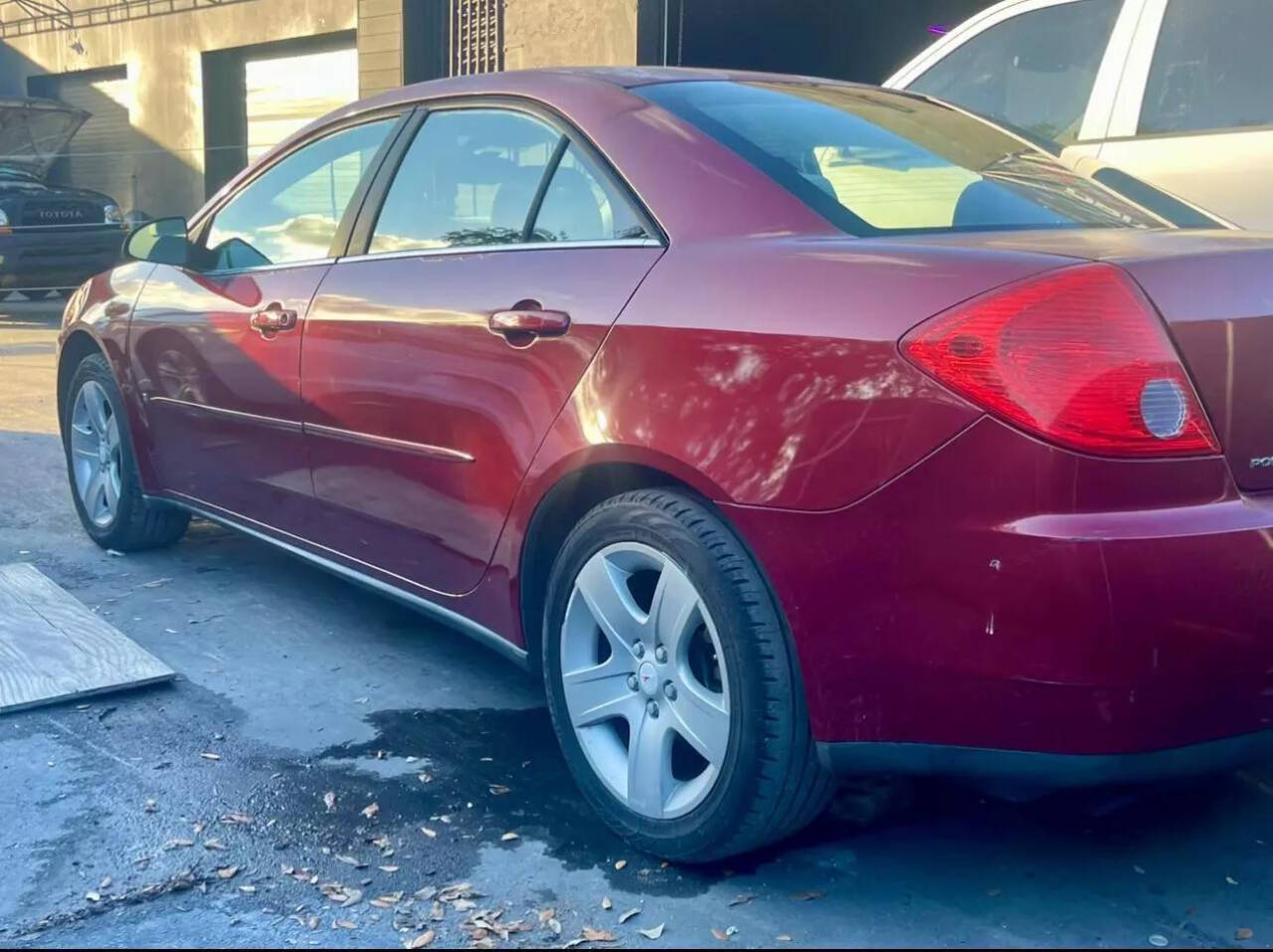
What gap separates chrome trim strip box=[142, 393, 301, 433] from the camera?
394 cm

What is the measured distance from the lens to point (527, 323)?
121 inches

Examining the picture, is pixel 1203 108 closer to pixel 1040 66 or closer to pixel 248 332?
pixel 1040 66

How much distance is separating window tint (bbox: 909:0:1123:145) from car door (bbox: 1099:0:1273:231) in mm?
170

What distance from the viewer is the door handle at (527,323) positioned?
3004mm

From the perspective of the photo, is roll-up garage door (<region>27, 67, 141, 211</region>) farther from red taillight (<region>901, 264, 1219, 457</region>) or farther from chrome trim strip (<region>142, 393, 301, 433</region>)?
red taillight (<region>901, 264, 1219, 457</region>)

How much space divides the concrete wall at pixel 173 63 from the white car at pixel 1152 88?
43.0ft

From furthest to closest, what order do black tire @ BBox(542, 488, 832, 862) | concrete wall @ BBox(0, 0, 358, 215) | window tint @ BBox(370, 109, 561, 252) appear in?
concrete wall @ BBox(0, 0, 358, 215)
window tint @ BBox(370, 109, 561, 252)
black tire @ BBox(542, 488, 832, 862)

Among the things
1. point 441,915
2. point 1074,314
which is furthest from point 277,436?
point 1074,314

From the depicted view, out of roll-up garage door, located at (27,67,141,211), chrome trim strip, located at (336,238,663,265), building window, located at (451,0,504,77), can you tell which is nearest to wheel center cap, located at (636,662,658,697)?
chrome trim strip, located at (336,238,663,265)

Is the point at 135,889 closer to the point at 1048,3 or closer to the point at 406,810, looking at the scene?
the point at 406,810

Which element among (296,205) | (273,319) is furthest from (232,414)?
(296,205)

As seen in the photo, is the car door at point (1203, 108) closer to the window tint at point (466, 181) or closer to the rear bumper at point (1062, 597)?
the window tint at point (466, 181)

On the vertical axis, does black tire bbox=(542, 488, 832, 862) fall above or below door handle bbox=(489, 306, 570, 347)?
below

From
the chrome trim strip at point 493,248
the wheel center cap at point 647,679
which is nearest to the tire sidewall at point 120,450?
the chrome trim strip at point 493,248
